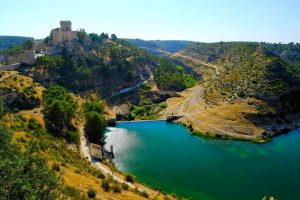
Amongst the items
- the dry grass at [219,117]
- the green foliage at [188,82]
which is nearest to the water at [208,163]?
the dry grass at [219,117]

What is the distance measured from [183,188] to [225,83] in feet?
274

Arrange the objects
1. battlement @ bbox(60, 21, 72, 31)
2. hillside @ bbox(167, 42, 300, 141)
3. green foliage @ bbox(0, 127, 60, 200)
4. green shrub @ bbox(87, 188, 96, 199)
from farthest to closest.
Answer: battlement @ bbox(60, 21, 72, 31)
hillside @ bbox(167, 42, 300, 141)
green shrub @ bbox(87, 188, 96, 199)
green foliage @ bbox(0, 127, 60, 200)

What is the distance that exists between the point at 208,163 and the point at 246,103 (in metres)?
47.9

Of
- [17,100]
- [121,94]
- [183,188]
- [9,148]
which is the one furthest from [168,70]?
[9,148]

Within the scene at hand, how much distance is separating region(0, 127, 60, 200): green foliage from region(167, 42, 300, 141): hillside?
83.5 m

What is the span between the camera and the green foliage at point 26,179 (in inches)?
958

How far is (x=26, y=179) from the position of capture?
25.1 metres

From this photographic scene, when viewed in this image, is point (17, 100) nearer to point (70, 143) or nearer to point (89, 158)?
point (70, 143)

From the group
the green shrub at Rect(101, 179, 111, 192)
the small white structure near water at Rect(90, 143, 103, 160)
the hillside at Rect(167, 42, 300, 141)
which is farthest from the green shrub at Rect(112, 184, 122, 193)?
the hillside at Rect(167, 42, 300, 141)

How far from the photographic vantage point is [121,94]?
6078 inches

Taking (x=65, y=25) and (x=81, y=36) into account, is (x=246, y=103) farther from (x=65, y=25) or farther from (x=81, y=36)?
(x=81, y=36)

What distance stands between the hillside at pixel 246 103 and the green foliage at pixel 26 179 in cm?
8351

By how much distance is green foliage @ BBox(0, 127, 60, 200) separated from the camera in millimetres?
24344

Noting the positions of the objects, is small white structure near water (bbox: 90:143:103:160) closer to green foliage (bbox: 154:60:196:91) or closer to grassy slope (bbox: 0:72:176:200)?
grassy slope (bbox: 0:72:176:200)
